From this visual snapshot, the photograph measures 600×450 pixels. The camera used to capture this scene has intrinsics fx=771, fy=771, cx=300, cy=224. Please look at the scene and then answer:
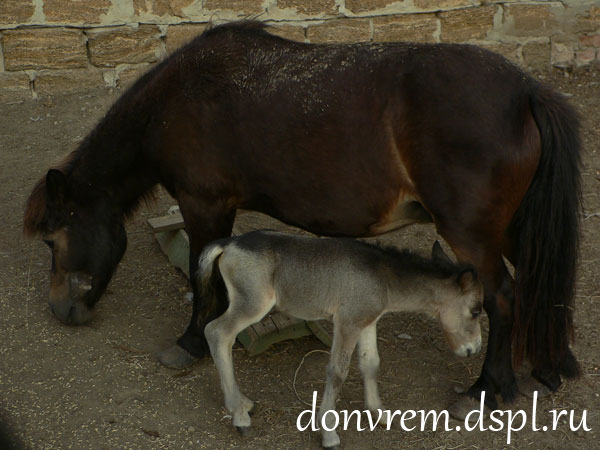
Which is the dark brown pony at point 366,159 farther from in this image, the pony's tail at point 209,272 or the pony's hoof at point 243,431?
the pony's hoof at point 243,431

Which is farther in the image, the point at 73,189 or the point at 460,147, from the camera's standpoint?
the point at 73,189

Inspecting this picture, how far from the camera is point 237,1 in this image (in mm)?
7727

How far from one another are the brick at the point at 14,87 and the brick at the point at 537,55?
17.2 feet

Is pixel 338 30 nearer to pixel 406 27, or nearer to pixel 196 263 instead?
pixel 406 27

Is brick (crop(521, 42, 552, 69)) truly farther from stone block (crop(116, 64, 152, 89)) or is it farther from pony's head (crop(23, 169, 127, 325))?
pony's head (crop(23, 169, 127, 325))

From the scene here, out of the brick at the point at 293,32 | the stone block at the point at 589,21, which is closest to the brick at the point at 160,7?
the brick at the point at 293,32

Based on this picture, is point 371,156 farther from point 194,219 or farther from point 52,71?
point 52,71

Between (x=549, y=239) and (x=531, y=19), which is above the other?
(x=531, y=19)

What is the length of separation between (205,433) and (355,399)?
2.85ft

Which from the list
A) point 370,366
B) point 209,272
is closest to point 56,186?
point 209,272

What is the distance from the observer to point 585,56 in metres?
8.38

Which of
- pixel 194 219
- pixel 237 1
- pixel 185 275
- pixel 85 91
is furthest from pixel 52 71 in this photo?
pixel 194 219

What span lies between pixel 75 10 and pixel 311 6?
2349mm

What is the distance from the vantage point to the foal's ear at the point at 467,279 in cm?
384
